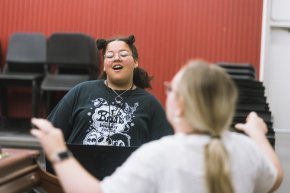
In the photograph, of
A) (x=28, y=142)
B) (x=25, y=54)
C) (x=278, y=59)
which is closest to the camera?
(x=28, y=142)

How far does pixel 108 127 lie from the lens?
221 centimetres

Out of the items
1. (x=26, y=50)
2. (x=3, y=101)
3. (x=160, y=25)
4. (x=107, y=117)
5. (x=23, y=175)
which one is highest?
(x=160, y=25)

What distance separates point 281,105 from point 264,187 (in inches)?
146

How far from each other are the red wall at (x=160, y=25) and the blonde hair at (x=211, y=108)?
12.5 ft

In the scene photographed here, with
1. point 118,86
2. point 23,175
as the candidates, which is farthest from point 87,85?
point 23,175

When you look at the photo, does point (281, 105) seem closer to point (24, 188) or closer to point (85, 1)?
point (85, 1)

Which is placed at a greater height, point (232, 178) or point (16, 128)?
point (232, 178)

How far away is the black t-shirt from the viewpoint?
2201 mm

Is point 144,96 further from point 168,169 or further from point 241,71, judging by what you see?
point 168,169

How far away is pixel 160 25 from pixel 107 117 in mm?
2977

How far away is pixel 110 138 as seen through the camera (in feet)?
7.18

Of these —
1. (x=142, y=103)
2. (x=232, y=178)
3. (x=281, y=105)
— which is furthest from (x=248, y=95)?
(x=281, y=105)

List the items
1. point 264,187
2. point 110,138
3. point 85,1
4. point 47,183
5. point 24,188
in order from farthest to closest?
1. point 85,1
2. point 110,138
3. point 47,183
4. point 24,188
5. point 264,187

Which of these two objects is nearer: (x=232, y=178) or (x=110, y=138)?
(x=232, y=178)
